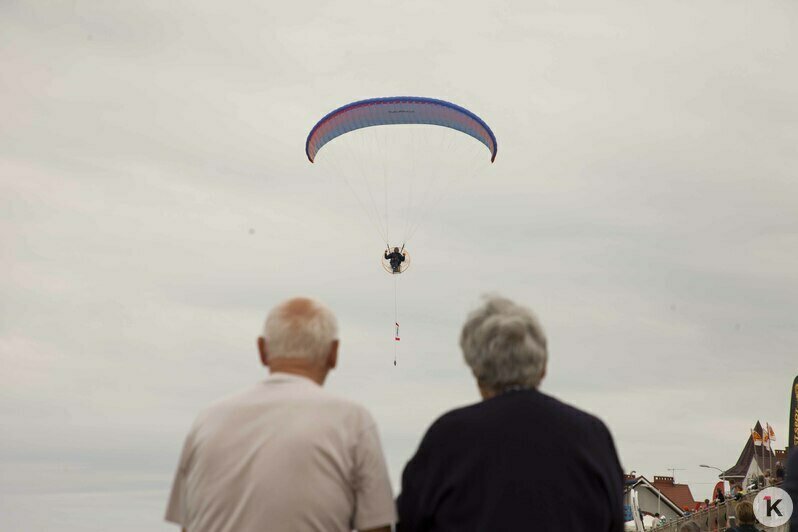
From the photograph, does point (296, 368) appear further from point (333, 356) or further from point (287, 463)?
point (287, 463)

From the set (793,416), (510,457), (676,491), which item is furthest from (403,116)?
(676,491)

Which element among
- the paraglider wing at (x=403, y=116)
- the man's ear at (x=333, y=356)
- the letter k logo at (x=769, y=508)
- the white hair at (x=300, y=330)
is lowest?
the letter k logo at (x=769, y=508)

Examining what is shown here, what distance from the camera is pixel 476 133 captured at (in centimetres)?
2525

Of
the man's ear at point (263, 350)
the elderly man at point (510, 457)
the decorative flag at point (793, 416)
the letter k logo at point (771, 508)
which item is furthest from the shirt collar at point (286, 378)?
the decorative flag at point (793, 416)

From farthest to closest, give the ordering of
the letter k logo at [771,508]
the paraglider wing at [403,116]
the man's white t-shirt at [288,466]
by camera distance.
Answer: the paraglider wing at [403,116], the letter k logo at [771,508], the man's white t-shirt at [288,466]

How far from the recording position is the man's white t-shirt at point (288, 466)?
373 cm

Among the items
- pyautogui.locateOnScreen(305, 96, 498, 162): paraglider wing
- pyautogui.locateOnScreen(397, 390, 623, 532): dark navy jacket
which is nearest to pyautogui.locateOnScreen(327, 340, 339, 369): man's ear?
pyautogui.locateOnScreen(397, 390, 623, 532): dark navy jacket

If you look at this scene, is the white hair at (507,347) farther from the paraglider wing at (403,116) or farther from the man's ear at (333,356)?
the paraglider wing at (403,116)

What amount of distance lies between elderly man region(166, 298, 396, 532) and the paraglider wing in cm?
2061

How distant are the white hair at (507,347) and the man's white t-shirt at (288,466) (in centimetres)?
49

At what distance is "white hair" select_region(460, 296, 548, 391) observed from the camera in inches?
155

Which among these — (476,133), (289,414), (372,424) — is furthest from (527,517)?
(476,133)

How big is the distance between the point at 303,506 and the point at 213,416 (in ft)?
1.71

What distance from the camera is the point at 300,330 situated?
4.03 meters
